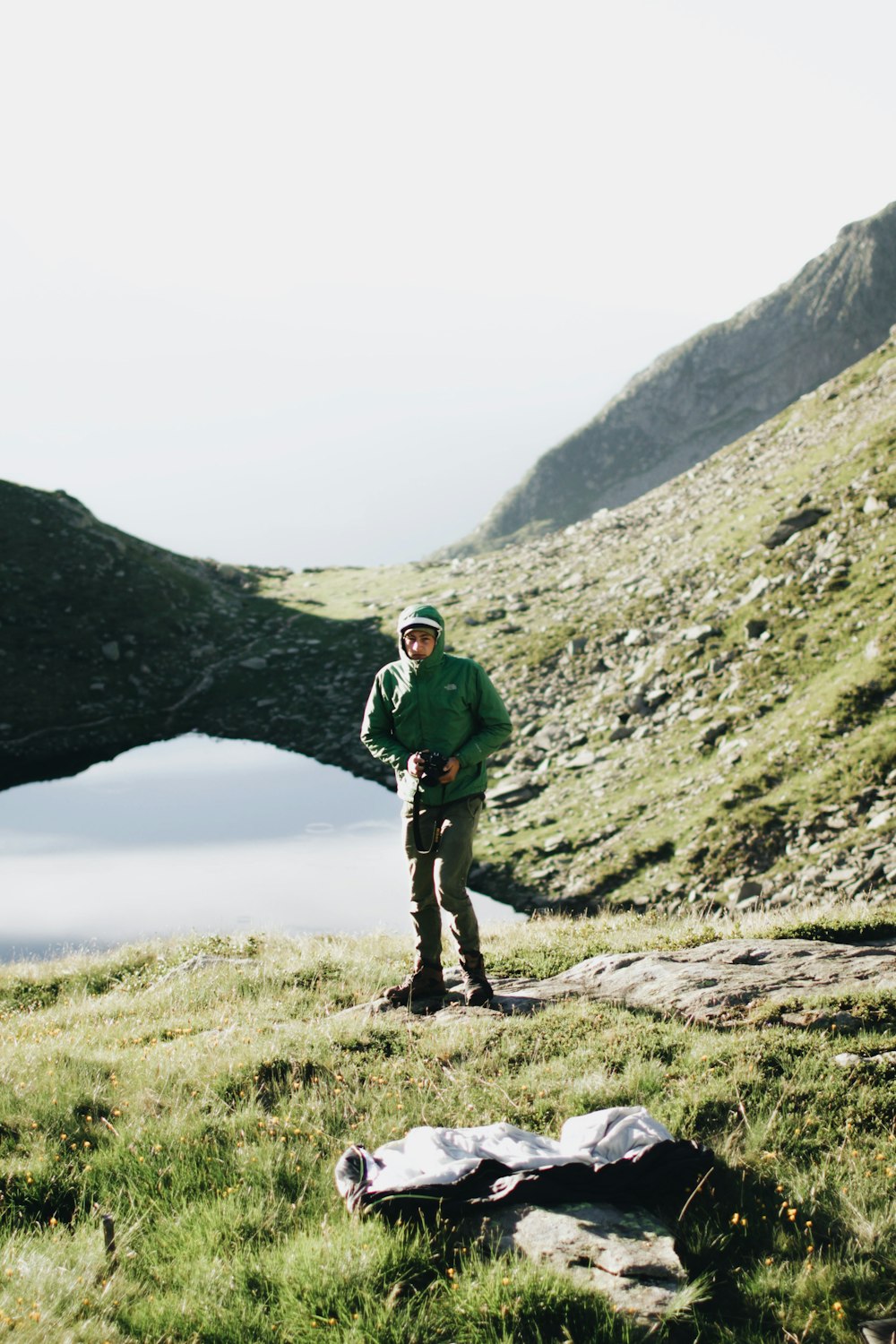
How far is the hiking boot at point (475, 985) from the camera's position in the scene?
8.88 metres

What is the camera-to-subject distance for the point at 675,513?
42281mm

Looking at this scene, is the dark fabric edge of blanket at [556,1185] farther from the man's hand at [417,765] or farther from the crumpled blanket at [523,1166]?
the man's hand at [417,765]

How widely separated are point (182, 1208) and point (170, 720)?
34.4m

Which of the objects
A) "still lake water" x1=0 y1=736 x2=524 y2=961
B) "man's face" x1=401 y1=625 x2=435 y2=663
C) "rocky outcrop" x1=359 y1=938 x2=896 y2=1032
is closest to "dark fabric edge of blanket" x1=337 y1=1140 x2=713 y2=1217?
"rocky outcrop" x1=359 y1=938 x2=896 y2=1032

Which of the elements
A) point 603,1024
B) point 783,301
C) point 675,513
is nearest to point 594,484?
point 783,301

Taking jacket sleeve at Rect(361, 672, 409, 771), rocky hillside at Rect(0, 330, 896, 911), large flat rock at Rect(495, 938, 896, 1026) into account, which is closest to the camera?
large flat rock at Rect(495, 938, 896, 1026)

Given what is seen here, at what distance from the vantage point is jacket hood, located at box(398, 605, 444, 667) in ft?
28.6

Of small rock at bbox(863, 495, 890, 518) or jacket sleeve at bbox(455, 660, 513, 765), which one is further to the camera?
small rock at bbox(863, 495, 890, 518)

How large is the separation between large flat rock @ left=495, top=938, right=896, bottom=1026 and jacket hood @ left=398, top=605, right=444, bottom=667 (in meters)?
3.53

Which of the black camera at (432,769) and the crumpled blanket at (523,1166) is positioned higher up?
the black camera at (432,769)

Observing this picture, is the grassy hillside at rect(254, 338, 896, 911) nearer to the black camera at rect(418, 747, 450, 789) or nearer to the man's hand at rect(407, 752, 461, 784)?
the man's hand at rect(407, 752, 461, 784)

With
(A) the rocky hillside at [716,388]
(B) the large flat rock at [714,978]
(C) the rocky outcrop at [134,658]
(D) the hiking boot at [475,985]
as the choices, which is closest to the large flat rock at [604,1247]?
(B) the large flat rock at [714,978]

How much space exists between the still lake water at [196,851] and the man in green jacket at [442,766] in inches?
477

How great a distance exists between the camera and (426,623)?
8.70 m
